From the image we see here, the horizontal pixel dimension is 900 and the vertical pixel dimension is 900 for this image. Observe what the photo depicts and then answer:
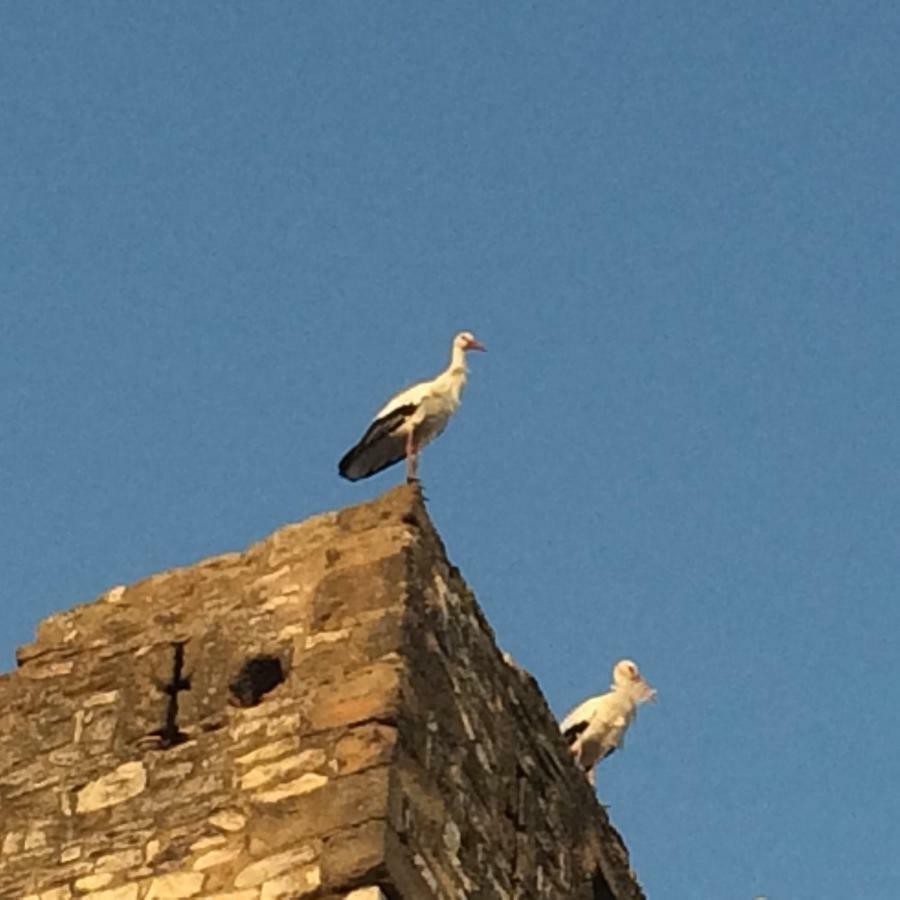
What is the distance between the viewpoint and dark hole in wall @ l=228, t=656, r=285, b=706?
10.1m

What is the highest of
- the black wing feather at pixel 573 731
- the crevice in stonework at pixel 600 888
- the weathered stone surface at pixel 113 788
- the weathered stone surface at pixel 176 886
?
the black wing feather at pixel 573 731

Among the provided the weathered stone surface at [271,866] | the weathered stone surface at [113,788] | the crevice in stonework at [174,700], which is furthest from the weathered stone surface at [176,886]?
the crevice in stonework at [174,700]

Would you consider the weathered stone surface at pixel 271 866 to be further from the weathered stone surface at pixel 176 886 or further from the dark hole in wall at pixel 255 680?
the dark hole in wall at pixel 255 680

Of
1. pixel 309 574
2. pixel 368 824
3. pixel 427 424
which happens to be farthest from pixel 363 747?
pixel 427 424

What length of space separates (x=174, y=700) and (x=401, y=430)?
1.64 meters

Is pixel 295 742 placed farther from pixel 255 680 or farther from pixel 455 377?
pixel 455 377

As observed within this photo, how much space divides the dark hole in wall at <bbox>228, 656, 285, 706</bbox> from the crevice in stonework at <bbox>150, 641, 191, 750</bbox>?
0.23m

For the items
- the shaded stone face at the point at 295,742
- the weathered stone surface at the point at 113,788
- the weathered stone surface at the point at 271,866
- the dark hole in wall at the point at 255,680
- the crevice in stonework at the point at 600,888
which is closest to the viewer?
the weathered stone surface at the point at 271,866

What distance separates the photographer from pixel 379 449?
449 inches

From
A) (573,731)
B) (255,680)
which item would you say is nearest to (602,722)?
(573,731)

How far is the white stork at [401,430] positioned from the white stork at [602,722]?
1.25 m

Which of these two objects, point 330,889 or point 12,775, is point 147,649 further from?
point 330,889

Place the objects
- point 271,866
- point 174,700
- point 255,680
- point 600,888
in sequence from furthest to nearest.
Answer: point 600,888
point 174,700
point 255,680
point 271,866

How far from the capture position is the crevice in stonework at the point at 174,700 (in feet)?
33.2
